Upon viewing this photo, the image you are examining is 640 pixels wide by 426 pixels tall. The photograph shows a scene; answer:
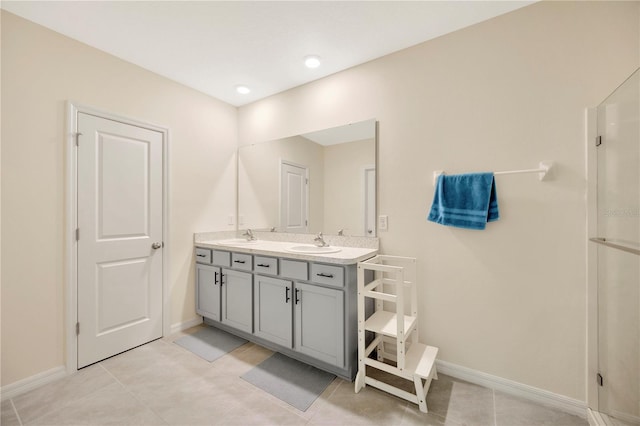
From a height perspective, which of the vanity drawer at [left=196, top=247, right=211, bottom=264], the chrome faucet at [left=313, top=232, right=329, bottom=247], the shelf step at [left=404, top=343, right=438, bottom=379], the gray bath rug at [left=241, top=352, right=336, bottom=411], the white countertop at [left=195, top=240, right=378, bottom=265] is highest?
the chrome faucet at [left=313, top=232, right=329, bottom=247]

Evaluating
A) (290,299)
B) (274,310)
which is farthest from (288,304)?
(274,310)

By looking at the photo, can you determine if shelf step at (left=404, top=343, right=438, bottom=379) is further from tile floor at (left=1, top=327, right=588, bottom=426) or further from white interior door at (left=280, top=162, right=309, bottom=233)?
white interior door at (left=280, top=162, right=309, bottom=233)

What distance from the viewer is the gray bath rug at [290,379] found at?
5.64 feet

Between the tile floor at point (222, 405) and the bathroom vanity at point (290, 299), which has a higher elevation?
the bathroom vanity at point (290, 299)

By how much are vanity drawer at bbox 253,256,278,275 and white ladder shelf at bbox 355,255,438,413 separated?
746 mm

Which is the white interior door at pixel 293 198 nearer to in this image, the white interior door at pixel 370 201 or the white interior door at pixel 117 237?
the white interior door at pixel 370 201

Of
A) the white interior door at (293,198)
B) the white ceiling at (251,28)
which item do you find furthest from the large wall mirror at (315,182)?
the white ceiling at (251,28)

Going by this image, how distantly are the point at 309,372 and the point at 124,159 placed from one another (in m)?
2.35

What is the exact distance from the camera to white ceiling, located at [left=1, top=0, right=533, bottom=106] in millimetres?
1700

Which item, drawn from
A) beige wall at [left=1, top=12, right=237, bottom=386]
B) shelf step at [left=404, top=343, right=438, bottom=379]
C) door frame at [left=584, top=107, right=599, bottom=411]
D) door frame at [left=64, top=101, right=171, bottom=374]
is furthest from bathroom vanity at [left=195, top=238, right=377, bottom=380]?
door frame at [left=584, top=107, right=599, bottom=411]

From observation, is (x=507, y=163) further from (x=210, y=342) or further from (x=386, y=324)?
(x=210, y=342)

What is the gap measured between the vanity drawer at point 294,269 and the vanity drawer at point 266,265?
7 cm

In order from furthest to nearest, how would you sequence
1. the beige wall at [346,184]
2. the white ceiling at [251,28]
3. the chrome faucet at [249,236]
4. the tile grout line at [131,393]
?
the chrome faucet at [249,236] → the beige wall at [346,184] → the white ceiling at [251,28] → the tile grout line at [131,393]

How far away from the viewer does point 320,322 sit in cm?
193
